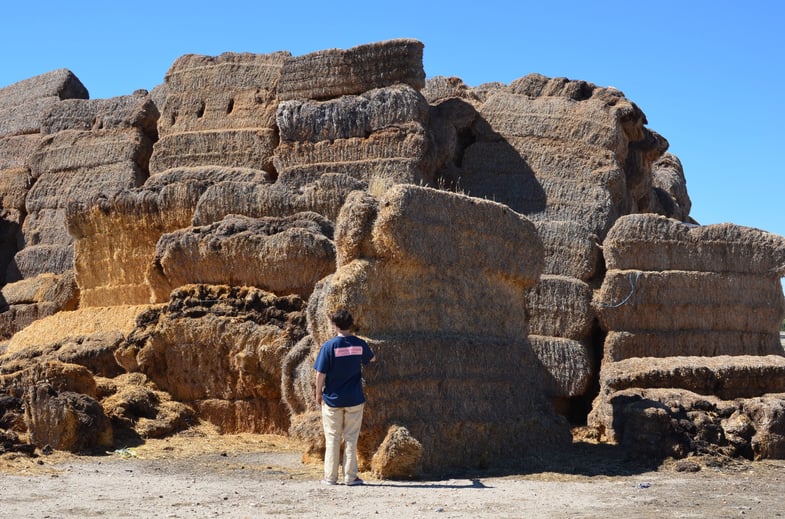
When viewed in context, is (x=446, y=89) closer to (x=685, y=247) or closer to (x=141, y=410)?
(x=685, y=247)

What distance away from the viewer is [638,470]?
12.7m

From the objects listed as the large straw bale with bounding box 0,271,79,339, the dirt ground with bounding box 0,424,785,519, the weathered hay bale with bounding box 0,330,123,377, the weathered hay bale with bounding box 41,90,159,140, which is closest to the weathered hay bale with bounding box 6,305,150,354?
the weathered hay bale with bounding box 0,330,123,377

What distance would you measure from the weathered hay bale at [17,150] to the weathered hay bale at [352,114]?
7.62 meters

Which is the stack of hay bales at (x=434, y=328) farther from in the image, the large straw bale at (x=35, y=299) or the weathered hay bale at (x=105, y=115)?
the weathered hay bale at (x=105, y=115)

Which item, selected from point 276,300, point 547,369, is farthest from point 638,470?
point 276,300

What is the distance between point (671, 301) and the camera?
17531 mm

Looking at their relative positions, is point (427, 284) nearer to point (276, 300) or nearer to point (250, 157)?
point (276, 300)

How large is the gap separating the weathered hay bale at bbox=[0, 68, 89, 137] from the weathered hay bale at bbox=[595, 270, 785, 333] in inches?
531

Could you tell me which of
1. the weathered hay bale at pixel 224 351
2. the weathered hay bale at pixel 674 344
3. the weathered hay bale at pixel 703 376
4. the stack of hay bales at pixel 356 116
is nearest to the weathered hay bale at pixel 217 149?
the stack of hay bales at pixel 356 116

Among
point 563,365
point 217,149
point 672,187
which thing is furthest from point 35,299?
point 672,187

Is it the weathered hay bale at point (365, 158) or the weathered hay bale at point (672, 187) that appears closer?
the weathered hay bale at point (365, 158)

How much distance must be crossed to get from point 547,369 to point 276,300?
13.6 feet

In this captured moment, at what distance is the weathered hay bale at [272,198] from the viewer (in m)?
17.9

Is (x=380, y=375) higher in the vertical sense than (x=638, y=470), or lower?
higher
